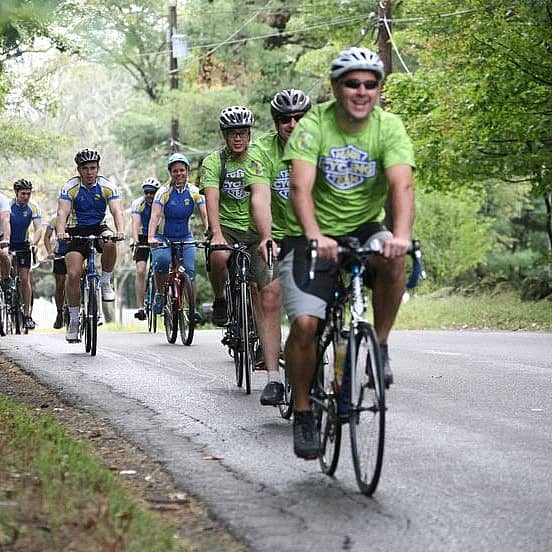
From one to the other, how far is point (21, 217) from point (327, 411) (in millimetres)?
A: 13614

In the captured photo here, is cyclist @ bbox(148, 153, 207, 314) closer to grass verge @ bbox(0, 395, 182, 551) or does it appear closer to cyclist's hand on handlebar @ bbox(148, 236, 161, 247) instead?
cyclist's hand on handlebar @ bbox(148, 236, 161, 247)

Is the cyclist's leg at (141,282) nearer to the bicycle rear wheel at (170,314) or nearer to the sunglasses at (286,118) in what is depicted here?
the bicycle rear wheel at (170,314)

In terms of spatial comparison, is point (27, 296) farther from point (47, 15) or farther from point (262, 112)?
point (262, 112)

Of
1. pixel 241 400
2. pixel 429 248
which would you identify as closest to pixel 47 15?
pixel 241 400

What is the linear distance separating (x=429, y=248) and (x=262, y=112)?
905cm

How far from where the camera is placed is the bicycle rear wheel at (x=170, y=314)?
55.2ft

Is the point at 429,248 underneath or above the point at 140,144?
underneath

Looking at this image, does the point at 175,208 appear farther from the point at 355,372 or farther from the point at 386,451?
the point at 355,372

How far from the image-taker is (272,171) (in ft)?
28.4

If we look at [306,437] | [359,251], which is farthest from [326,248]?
[306,437]

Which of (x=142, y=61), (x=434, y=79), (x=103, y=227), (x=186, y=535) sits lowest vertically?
(x=186, y=535)

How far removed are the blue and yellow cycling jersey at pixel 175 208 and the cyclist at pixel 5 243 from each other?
228cm

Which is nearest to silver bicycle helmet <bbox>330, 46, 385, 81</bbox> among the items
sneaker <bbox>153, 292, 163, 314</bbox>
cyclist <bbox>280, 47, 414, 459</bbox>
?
cyclist <bbox>280, 47, 414, 459</bbox>

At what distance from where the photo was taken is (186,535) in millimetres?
5566
